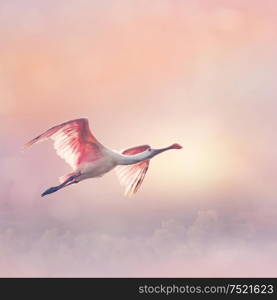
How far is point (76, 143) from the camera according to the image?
722 inches

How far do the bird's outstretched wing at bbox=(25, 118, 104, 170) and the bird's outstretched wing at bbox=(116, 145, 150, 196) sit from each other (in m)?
1.00

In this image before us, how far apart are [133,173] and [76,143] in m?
1.48

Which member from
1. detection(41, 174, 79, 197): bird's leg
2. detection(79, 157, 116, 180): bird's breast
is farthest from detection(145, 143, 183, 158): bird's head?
detection(41, 174, 79, 197): bird's leg

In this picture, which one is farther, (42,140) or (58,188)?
(58,188)

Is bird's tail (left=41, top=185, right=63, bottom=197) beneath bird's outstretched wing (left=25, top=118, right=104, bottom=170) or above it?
beneath

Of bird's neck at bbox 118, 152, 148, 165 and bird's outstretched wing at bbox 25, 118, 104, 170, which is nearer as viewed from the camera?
bird's outstretched wing at bbox 25, 118, 104, 170

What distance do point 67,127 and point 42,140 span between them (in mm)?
1062

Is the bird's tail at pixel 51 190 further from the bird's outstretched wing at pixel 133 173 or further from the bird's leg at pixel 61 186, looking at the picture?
the bird's outstretched wing at pixel 133 173

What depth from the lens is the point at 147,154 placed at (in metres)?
18.3

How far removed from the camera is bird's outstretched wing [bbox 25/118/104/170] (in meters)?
18.0

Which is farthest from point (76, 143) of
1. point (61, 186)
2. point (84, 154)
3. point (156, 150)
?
point (156, 150)

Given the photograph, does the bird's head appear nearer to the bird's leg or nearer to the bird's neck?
the bird's neck
